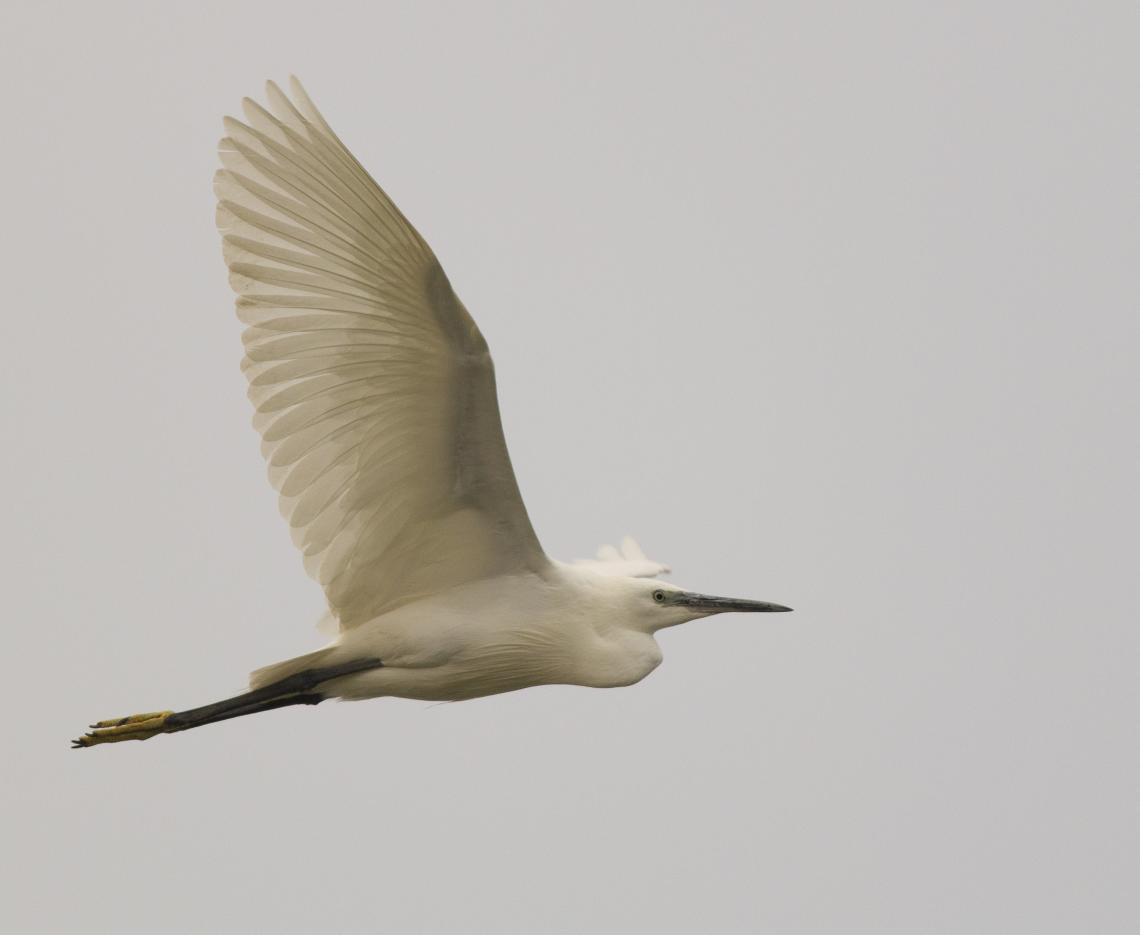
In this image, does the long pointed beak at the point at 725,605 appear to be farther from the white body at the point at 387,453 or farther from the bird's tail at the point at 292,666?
the bird's tail at the point at 292,666

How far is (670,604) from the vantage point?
36.9ft

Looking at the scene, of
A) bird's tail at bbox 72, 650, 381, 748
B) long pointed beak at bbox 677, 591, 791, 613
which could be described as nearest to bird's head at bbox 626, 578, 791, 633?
long pointed beak at bbox 677, 591, 791, 613

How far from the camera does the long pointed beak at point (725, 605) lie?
1136cm

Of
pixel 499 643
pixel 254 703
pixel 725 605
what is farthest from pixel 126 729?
pixel 725 605

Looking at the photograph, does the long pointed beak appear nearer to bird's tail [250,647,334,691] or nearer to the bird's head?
the bird's head

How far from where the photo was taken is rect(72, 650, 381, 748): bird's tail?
10523 millimetres

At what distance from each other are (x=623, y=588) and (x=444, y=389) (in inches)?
79.1

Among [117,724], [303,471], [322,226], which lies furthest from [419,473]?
[117,724]

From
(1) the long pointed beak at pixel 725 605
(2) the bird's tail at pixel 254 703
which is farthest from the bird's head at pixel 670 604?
(2) the bird's tail at pixel 254 703

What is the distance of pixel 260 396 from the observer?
984cm

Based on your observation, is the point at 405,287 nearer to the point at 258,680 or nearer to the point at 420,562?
the point at 420,562

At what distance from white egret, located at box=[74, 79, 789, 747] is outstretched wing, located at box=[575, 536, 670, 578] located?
756 mm

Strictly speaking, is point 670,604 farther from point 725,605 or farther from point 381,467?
point 381,467

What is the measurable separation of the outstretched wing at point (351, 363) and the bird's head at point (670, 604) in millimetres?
898
